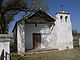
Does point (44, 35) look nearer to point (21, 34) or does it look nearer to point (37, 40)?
point (37, 40)

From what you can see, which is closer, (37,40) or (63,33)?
(63,33)

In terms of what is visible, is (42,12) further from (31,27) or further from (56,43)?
(56,43)

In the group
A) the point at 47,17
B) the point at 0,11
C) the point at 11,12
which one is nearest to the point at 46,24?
the point at 47,17

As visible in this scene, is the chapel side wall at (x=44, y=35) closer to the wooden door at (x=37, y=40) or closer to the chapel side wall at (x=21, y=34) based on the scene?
the wooden door at (x=37, y=40)

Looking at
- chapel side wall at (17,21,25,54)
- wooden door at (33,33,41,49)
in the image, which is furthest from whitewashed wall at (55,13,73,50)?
chapel side wall at (17,21,25,54)

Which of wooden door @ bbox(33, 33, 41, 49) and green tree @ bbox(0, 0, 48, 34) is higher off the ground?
green tree @ bbox(0, 0, 48, 34)

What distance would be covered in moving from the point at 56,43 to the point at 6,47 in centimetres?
1628

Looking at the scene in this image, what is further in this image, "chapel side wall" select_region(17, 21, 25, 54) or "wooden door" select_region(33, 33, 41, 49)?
"wooden door" select_region(33, 33, 41, 49)

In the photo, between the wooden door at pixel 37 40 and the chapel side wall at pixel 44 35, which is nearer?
the chapel side wall at pixel 44 35

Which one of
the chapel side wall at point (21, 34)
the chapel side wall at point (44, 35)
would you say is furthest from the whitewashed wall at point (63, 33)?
the chapel side wall at point (21, 34)

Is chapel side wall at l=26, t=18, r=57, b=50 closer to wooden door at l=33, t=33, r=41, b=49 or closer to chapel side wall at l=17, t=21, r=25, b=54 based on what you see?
wooden door at l=33, t=33, r=41, b=49

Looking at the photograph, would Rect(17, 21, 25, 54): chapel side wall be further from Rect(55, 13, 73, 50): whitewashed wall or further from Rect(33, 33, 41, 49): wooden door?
Rect(55, 13, 73, 50): whitewashed wall

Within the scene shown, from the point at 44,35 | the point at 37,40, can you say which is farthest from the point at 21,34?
the point at 44,35

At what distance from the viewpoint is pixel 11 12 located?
1884 cm
